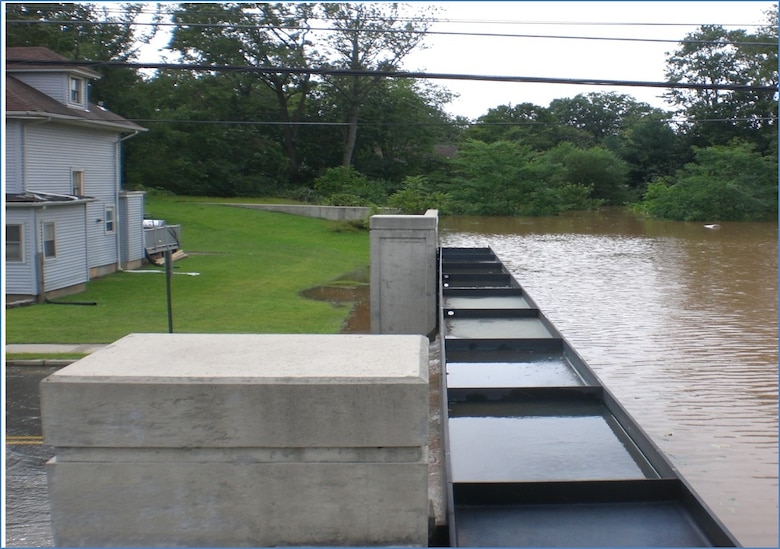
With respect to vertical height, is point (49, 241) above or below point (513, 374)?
above

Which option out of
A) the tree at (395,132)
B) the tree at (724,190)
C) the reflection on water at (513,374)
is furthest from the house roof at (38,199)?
the tree at (724,190)

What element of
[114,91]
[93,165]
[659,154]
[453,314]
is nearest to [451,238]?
[93,165]

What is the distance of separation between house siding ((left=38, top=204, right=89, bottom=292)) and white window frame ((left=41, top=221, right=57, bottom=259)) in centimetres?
7

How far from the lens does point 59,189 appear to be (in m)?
25.5

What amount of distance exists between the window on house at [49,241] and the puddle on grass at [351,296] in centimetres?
684

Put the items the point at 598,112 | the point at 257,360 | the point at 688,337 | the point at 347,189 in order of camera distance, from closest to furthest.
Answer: the point at 257,360
the point at 688,337
the point at 347,189
the point at 598,112

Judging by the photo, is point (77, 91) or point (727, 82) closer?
point (77, 91)

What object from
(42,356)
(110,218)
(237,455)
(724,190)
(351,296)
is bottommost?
(42,356)

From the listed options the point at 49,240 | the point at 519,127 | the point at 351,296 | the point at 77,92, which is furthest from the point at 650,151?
the point at 49,240

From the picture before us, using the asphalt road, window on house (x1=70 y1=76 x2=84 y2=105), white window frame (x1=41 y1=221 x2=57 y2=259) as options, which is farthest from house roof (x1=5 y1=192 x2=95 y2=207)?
the asphalt road

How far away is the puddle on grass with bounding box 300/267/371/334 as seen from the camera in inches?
778

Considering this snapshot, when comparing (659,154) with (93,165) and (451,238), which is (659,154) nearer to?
(451,238)

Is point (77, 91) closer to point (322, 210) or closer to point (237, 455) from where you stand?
point (322, 210)

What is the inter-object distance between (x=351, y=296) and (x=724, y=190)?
37276 millimetres
